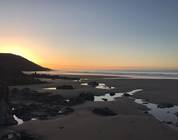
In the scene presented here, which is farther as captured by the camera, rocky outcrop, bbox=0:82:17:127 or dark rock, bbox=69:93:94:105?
dark rock, bbox=69:93:94:105

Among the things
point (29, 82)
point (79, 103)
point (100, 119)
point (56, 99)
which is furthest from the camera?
point (29, 82)

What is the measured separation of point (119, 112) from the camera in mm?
28828

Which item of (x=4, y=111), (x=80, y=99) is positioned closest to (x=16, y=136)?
(x=4, y=111)

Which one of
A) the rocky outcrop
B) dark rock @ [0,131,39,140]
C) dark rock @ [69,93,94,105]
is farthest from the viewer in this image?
dark rock @ [69,93,94,105]

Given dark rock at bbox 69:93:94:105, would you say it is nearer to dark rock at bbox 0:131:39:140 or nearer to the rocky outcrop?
the rocky outcrop

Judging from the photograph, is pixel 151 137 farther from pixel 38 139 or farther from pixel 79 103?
pixel 79 103

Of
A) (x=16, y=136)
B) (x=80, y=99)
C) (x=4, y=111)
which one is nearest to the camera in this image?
(x=16, y=136)

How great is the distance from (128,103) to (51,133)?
1560 cm

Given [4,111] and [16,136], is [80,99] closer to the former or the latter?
[4,111]

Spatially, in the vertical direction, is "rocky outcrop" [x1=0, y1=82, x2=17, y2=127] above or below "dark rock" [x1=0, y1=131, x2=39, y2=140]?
above

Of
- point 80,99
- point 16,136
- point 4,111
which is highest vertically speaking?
point 4,111

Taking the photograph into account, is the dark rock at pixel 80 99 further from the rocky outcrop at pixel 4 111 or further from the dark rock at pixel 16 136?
the dark rock at pixel 16 136

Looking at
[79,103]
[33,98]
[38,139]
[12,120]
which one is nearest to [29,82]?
[33,98]

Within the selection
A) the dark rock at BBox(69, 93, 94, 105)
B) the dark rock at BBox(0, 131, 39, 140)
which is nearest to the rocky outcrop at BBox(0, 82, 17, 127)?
the dark rock at BBox(0, 131, 39, 140)
